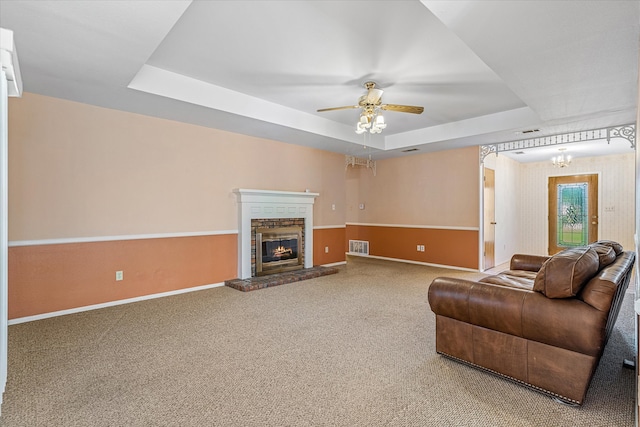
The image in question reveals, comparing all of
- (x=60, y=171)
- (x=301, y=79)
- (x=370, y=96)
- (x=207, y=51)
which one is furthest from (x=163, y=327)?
(x=370, y=96)

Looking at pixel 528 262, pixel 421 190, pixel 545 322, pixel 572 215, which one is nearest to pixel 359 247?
pixel 421 190

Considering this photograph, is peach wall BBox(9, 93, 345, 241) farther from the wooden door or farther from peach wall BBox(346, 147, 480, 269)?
the wooden door

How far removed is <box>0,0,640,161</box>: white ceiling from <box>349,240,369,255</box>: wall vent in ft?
12.2

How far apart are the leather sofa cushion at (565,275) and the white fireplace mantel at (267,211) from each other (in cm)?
387

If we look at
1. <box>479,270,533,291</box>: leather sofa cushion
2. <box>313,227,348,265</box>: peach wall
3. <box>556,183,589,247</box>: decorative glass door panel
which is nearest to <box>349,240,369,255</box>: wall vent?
<box>313,227,348,265</box>: peach wall

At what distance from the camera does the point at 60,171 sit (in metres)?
3.49

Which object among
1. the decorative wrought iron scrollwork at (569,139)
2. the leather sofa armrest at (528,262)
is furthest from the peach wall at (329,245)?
the leather sofa armrest at (528,262)

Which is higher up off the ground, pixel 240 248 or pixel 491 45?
pixel 491 45

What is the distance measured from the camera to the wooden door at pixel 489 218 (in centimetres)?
607

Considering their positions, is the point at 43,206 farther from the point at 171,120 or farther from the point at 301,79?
the point at 301,79

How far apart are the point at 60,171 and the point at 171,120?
1389 millimetres

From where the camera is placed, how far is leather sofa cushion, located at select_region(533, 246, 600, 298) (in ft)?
5.96

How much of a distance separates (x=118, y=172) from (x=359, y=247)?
17.8ft

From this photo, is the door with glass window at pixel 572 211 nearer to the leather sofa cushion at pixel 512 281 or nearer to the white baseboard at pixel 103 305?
the leather sofa cushion at pixel 512 281
